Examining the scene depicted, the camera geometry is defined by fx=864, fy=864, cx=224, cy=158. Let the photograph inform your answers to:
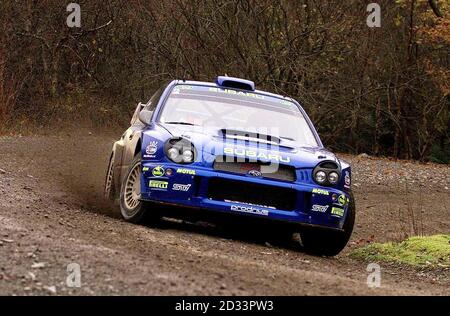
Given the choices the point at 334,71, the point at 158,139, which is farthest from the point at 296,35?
the point at 158,139

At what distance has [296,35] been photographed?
949 inches

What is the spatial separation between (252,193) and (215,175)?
1.32ft

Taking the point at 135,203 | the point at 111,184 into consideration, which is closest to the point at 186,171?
the point at 135,203

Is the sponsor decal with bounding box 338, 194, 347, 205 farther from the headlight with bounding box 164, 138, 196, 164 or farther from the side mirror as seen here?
the side mirror

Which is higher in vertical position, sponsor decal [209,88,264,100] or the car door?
sponsor decal [209,88,264,100]

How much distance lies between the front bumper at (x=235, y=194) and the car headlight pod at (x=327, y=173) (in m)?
0.08

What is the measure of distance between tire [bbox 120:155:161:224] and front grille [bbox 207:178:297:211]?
0.61 meters

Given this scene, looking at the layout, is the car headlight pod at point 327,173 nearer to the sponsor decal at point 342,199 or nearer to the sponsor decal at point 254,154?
the sponsor decal at point 342,199

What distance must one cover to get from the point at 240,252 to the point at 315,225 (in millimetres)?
1167

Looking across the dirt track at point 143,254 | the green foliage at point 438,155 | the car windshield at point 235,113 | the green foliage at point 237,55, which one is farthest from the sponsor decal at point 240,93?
the green foliage at point 438,155

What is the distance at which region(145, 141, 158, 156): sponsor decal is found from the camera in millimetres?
8078

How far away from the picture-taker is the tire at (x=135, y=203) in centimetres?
810

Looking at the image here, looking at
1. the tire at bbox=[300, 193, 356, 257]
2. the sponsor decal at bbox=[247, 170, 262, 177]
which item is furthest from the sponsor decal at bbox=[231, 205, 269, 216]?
the tire at bbox=[300, 193, 356, 257]

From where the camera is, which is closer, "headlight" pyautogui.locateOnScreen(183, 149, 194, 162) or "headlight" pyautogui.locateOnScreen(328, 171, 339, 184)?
"headlight" pyautogui.locateOnScreen(183, 149, 194, 162)
